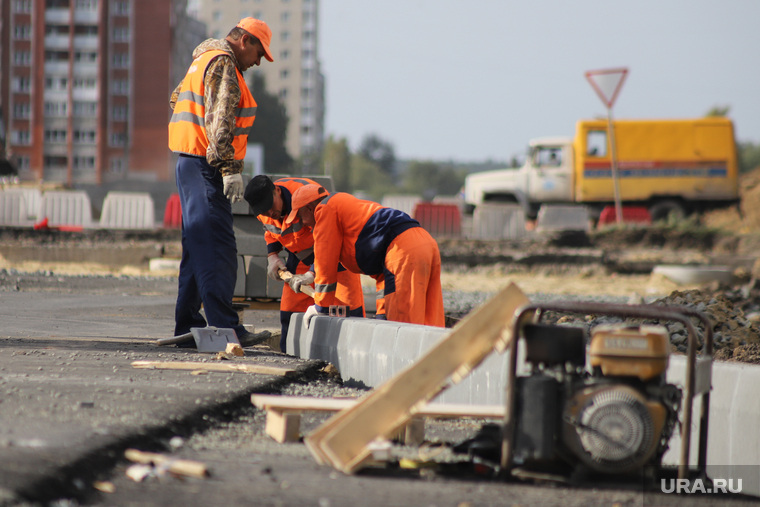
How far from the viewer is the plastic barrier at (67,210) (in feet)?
71.9

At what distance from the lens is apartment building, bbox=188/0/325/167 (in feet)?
389

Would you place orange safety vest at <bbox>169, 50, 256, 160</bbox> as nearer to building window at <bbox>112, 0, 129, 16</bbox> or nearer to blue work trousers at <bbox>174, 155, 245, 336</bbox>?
blue work trousers at <bbox>174, 155, 245, 336</bbox>

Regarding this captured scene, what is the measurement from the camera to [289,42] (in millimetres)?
119062

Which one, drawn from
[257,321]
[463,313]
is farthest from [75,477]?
[463,313]

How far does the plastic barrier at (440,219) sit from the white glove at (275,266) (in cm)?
Answer: 1672

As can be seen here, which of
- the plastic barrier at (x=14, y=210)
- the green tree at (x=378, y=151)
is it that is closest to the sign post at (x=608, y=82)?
the plastic barrier at (x=14, y=210)

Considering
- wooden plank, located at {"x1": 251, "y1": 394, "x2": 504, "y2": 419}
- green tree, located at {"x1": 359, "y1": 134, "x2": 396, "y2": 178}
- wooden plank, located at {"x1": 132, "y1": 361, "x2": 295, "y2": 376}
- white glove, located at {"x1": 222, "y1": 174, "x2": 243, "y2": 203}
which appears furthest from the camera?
green tree, located at {"x1": 359, "y1": 134, "x2": 396, "y2": 178}

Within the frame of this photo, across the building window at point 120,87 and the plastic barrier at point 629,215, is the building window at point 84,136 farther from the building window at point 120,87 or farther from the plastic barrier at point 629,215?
the plastic barrier at point 629,215

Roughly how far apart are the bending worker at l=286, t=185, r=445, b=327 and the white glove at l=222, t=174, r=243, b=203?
1.58ft

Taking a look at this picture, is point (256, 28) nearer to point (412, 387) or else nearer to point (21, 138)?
point (412, 387)

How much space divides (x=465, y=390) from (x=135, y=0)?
75.7 metres

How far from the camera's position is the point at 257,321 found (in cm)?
877

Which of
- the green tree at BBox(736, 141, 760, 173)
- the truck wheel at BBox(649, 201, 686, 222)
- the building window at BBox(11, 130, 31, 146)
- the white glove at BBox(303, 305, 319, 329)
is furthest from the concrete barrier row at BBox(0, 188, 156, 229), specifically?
the green tree at BBox(736, 141, 760, 173)

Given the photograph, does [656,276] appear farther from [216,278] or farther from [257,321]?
[216,278]
